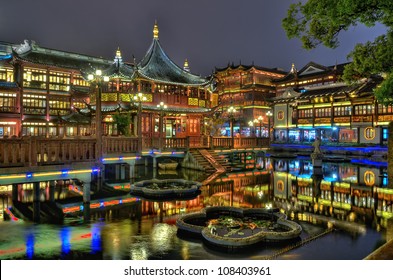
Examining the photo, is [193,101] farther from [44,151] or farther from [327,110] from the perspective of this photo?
[327,110]

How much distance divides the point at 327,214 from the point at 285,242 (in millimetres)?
4514

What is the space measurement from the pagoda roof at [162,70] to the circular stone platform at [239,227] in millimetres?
19728

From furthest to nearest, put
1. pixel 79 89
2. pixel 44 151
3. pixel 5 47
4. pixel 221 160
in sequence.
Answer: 1. pixel 5 47
2. pixel 79 89
3. pixel 221 160
4. pixel 44 151

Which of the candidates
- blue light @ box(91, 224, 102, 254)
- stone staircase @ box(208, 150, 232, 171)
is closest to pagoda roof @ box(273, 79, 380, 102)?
stone staircase @ box(208, 150, 232, 171)

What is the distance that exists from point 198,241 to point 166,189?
7.20 metres

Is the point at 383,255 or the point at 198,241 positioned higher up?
the point at 383,255

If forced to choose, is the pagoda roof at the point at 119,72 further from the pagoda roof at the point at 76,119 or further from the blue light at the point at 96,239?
the blue light at the point at 96,239

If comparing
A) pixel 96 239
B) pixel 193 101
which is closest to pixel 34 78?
pixel 193 101

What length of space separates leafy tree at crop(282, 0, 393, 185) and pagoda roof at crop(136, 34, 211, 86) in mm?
21216

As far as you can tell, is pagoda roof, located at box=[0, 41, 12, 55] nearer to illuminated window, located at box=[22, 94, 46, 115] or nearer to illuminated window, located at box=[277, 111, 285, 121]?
illuminated window, located at box=[22, 94, 46, 115]

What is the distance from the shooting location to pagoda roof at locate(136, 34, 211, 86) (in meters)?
31.4

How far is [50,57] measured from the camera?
39.6 metres
